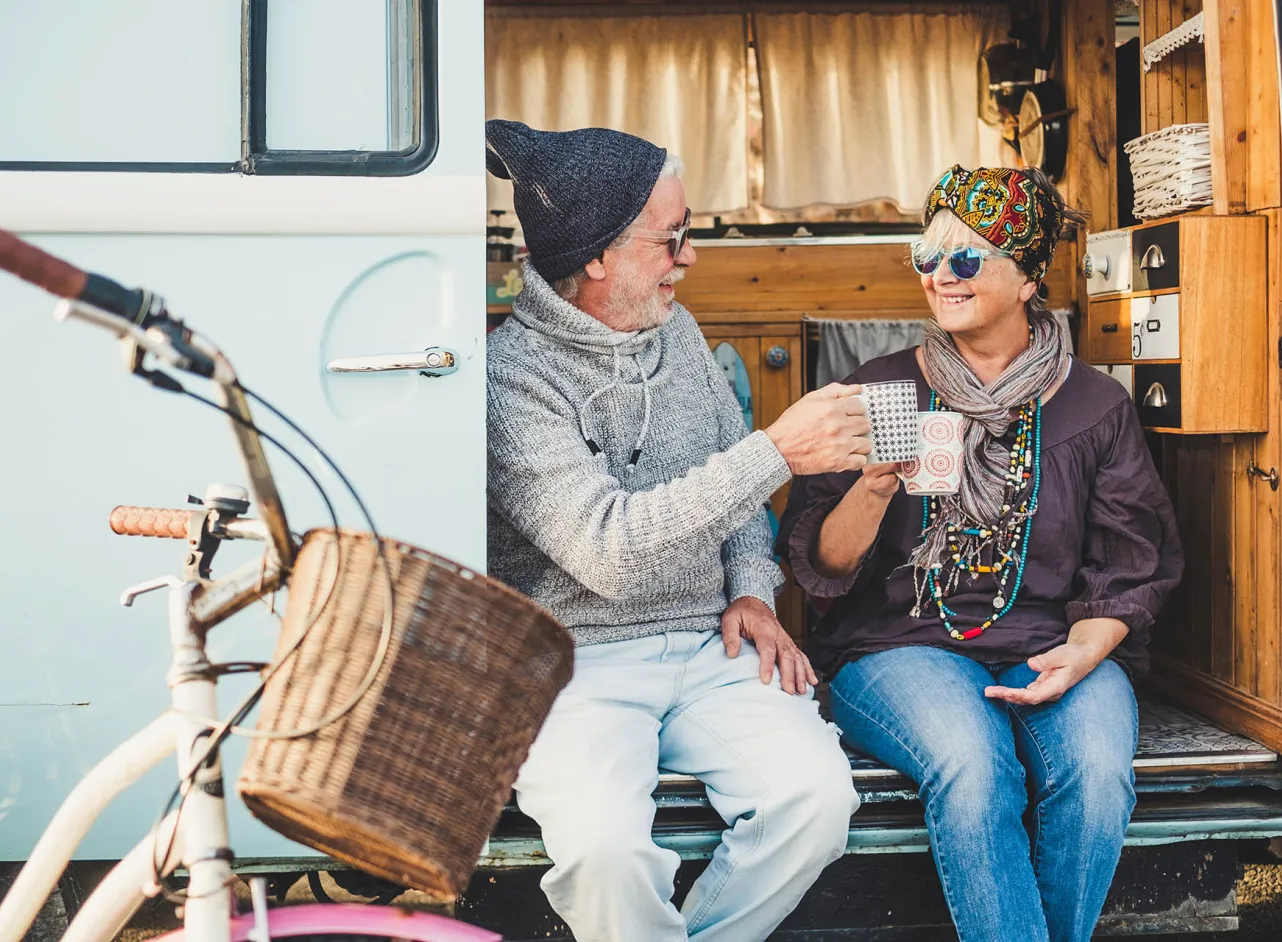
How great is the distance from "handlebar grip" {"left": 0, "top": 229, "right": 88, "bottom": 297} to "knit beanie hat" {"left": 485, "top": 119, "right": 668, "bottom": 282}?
1426 millimetres

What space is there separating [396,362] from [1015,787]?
138 centimetres

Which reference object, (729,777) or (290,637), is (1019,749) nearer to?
(729,777)

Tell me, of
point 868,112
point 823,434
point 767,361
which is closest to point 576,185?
point 823,434

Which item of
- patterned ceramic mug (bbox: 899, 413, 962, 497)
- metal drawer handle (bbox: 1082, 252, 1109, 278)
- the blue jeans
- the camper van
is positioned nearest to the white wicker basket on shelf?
the camper van

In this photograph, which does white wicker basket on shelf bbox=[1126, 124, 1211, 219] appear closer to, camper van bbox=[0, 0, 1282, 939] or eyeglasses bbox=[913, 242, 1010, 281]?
camper van bbox=[0, 0, 1282, 939]

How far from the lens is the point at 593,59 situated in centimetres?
498

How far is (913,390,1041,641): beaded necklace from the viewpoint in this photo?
2643 millimetres

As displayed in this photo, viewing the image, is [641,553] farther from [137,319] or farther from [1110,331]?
[1110,331]

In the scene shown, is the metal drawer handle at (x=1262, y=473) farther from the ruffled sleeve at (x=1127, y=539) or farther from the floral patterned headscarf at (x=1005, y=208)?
the floral patterned headscarf at (x=1005, y=208)

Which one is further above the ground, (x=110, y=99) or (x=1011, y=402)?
(x=110, y=99)

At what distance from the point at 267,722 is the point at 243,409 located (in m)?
0.34

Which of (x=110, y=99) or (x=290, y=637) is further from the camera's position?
(x=110, y=99)

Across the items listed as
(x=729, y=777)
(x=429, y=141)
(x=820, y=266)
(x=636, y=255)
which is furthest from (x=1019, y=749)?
(x=820, y=266)

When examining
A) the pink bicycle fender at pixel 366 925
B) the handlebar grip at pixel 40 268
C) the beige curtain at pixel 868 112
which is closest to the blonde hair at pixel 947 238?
the pink bicycle fender at pixel 366 925
